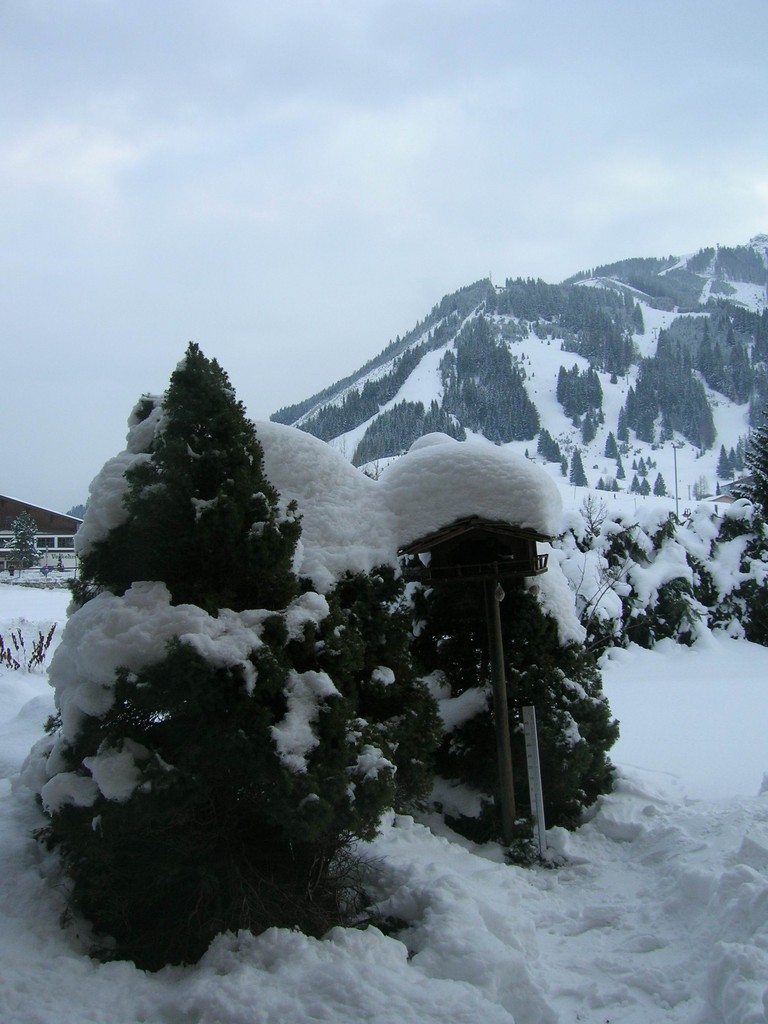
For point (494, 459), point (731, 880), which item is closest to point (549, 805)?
point (731, 880)

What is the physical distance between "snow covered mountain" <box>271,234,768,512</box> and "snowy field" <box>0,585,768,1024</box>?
187 feet

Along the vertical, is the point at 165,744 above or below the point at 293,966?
above

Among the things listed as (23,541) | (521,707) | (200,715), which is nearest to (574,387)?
(23,541)

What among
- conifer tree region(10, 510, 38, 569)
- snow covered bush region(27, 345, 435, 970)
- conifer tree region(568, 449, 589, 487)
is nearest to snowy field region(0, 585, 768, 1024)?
snow covered bush region(27, 345, 435, 970)

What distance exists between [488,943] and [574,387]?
465ft

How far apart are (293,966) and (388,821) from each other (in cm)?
210

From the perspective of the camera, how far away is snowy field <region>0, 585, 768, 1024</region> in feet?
9.70

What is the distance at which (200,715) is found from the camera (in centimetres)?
337

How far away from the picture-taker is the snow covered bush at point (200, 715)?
10.9 ft

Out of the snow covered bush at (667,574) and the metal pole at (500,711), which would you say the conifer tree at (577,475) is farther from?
the metal pole at (500,711)

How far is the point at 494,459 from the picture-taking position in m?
5.34

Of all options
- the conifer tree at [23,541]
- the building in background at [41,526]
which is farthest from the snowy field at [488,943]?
the building in background at [41,526]

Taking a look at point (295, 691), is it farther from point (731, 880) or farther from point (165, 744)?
point (731, 880)

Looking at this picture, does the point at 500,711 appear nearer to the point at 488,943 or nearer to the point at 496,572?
the point at 496,572
